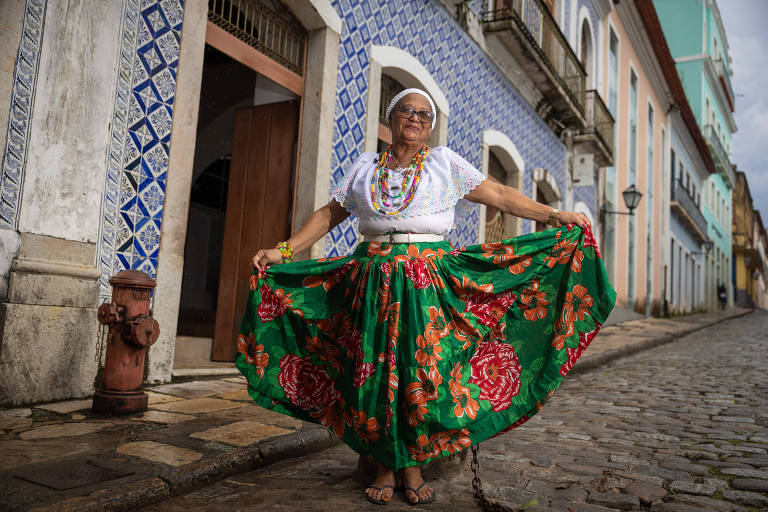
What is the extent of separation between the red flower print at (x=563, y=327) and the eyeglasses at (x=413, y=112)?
1.04 m

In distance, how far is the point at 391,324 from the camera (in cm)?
259

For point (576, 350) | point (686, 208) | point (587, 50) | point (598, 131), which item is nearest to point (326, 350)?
point (576, 350)

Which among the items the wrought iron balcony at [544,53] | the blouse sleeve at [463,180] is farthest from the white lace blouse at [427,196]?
the wrought iron balcony at [544,53]

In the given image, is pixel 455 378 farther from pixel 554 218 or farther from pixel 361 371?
pixel 554 218

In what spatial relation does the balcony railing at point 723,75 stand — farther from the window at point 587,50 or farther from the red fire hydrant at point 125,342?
the red fire hydrant at point 125,342

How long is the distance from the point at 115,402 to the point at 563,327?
2536 mm

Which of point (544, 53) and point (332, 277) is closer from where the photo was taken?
point (332, 277)

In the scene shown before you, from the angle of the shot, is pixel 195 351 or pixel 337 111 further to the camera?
pixel 195 351

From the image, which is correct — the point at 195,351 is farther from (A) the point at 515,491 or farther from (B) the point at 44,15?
(A) the point at 515,491

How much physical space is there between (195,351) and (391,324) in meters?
4.84

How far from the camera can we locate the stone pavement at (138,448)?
92.1 inches

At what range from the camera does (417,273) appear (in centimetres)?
265

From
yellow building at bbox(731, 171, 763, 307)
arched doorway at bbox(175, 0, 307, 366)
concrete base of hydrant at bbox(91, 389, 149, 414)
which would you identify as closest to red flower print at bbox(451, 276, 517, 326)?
concrete base of hydrant at bbox(91, 389, 149, 414)

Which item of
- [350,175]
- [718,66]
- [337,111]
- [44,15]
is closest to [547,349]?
[350,175]
